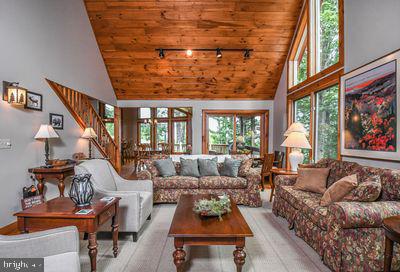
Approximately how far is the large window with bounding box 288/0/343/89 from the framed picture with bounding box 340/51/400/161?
Result: 0.69 metres

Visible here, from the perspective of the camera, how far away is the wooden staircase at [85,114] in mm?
4438

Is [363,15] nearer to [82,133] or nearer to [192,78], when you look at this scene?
[192,78]

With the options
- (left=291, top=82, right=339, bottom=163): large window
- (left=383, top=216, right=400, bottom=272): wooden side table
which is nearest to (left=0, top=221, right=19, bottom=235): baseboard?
(left=383, top=216, right=400, bottom=272): wooden side table

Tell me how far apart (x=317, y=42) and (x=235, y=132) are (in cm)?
362

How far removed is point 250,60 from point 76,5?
407 cm

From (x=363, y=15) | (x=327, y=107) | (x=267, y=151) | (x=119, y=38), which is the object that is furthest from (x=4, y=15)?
(x=267, y=151)

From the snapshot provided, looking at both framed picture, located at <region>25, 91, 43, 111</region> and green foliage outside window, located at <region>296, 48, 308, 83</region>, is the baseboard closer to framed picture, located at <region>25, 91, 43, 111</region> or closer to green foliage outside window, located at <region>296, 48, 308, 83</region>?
framed picture, located at <region>25, 91, 43, 111</region>

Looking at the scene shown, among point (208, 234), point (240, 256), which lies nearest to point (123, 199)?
point (208, 234)

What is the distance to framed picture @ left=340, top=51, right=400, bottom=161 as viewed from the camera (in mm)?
2725

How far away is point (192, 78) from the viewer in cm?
658

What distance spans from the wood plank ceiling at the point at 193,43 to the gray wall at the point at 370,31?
6.00 feet

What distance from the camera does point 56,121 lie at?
13.8 feet

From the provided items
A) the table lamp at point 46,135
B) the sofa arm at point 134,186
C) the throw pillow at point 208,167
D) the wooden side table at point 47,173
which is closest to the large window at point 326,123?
the throw pillow at point 208,167

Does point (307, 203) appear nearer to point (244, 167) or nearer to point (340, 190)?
point (340, 190)
